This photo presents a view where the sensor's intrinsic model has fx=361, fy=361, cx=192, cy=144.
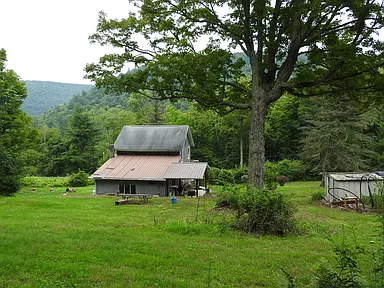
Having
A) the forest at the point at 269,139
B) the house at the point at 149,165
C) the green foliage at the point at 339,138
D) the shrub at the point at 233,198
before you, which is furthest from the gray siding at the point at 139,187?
the green foliage at the point at 339,138

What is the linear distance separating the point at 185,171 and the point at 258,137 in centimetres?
1515

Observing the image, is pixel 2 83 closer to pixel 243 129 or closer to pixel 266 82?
pixel 266 82

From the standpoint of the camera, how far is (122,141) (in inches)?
1471

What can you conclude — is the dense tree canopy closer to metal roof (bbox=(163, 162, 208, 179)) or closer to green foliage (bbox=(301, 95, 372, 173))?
metal roof (bbox=(163, 162, 208, 179))

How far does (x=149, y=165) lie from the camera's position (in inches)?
1339

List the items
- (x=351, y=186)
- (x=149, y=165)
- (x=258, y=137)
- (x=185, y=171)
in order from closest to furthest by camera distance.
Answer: (x=258, y=137) → (x=351, y=186) → (x=185, y=171) → (x=149, y=165)

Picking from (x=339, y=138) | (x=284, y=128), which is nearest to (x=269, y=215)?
(x=339, y=138)

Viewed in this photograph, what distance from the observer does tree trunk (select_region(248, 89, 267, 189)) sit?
637 inches

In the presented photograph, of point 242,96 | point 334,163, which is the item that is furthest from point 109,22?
point 334,163

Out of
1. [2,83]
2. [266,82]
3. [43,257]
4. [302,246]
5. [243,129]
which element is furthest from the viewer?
[243,129]

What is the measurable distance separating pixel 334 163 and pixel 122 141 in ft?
72.8

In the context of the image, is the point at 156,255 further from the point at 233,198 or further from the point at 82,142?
the point at 82,142

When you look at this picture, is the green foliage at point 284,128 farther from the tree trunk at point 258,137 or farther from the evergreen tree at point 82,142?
the tree trunk at point 258,137

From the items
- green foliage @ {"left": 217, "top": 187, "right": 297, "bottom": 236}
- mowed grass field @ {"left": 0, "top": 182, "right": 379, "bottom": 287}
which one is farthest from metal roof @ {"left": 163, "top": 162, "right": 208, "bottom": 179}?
green foliage @ {"left": 217, "top": 187, "right": 297, "bottom": 236}
